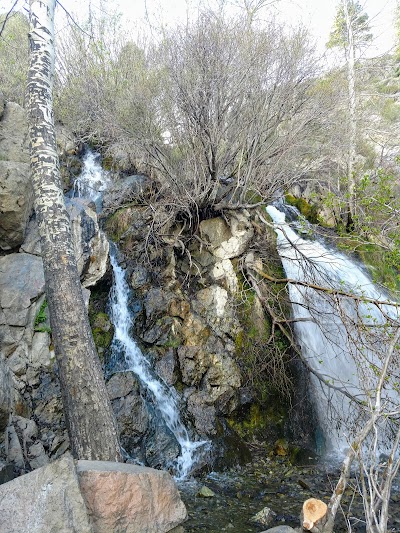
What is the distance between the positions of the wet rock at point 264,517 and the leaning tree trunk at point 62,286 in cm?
162

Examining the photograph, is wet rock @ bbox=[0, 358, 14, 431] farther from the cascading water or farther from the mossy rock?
the mossy rock

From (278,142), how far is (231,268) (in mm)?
2531

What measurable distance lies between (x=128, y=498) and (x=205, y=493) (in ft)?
7.51

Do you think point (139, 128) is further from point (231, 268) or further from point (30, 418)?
point (30, 418)

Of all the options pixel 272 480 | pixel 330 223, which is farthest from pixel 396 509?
pixel 330 223

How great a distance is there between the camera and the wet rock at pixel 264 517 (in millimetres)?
3826

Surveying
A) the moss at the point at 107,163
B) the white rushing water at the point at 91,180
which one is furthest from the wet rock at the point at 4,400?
the moss at the point at 107,163

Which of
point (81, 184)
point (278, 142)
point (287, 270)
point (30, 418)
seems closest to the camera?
point (30, 418)

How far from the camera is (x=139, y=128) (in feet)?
23.5

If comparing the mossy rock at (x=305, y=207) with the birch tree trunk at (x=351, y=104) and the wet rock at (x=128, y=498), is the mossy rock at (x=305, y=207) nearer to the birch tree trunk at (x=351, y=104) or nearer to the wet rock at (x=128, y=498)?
the birch tree trunk at (x=351, y=104)

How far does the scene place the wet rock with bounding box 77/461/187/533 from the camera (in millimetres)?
2379

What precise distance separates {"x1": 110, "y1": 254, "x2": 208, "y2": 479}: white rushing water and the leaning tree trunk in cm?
214

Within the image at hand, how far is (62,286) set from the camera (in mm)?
3684

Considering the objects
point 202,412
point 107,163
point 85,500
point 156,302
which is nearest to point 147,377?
point 202,412
